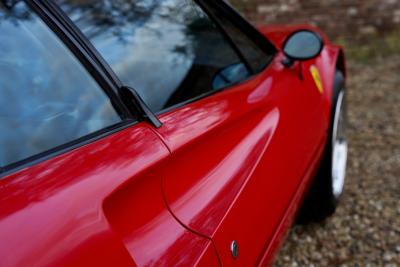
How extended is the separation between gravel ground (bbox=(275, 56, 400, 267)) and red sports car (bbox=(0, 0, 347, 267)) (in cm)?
64

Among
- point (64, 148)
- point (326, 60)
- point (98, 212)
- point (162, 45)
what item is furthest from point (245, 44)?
point (98, 212)

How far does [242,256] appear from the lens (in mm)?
1458

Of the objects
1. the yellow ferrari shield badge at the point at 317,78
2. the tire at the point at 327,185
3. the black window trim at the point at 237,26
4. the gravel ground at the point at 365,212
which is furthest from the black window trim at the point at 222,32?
the gravel ground at the point at 365,212

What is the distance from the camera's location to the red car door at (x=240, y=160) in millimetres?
1355

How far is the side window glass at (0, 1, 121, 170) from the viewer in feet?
4.27

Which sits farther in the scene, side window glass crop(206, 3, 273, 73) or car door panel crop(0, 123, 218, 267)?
side window glass crop(206, 3, 273, 73)

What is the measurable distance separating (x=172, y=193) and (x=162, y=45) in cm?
91

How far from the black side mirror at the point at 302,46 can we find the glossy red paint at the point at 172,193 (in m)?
0.34

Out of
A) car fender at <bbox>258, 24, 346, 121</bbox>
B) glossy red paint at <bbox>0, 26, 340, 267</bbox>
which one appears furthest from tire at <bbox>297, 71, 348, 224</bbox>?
glossy red paint at <bbox>0, 26, 340, 267</bbox>

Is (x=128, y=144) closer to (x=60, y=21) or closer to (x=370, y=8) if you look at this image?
(x=60, y=21)

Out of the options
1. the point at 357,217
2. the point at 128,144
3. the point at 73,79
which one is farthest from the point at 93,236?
the point at 357,217

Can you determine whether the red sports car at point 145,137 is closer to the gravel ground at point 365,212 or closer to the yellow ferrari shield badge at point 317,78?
the yellow ferrari shield badge at point 317,78

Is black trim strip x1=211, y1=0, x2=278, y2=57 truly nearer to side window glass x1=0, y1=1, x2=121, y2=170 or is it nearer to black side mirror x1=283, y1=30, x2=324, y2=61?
black side mirror x1=283, y1=30, x2=324, y2=61

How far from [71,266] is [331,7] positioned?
6581 mm
